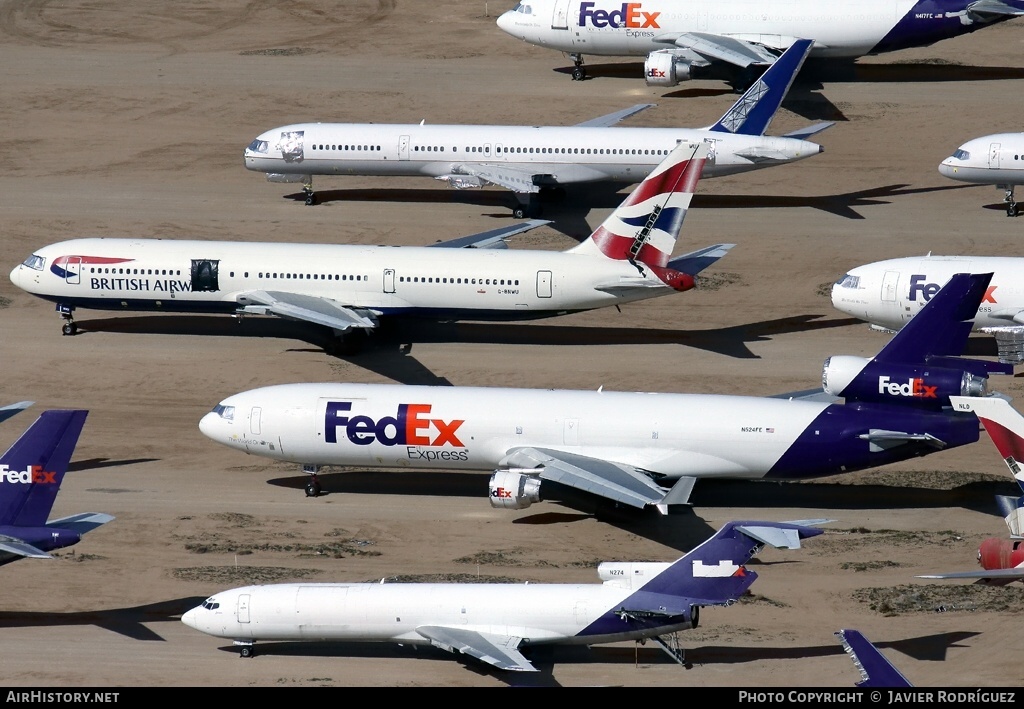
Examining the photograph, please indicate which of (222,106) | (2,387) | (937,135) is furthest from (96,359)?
(937,135)

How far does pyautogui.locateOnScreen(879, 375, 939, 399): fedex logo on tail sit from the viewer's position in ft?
191

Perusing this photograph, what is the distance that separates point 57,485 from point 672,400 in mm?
20896

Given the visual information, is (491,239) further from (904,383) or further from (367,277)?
(904,383)

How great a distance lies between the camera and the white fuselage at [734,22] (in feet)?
307

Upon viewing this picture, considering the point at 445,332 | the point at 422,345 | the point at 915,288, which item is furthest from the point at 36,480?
the point at 915,288

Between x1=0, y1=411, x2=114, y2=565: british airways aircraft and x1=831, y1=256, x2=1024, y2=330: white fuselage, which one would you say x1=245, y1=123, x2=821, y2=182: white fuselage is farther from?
x1=0, y1=411, x2=114, y2=565: british airways aircraft

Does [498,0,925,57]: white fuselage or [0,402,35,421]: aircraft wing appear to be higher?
[498,0,925,57]: white fuselage

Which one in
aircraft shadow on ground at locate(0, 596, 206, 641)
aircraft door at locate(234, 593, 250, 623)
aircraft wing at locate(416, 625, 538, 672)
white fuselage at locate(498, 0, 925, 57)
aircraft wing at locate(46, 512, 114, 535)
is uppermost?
white fuselage at locate(498, 0, 925, 57)

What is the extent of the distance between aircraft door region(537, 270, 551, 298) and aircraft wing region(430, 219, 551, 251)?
17.3 ft

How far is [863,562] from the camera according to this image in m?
55.9

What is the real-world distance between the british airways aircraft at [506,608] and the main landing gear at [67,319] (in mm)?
25780

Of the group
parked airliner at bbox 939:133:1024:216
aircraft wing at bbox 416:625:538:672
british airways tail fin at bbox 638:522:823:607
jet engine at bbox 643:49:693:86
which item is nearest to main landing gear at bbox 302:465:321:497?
aircraft wing at bbox 416:625:538:672

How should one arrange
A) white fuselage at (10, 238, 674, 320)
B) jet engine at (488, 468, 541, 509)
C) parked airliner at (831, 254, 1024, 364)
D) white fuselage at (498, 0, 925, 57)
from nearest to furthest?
jet engine at (488, 468, 541, 509), parked airliner at (831, 254, 1024, 364), white fuselage at (10, 238, 674, 320), white fuselage at (498, 0, 925, 57)

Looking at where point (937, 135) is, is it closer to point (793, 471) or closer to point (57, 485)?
point (793, 471)
